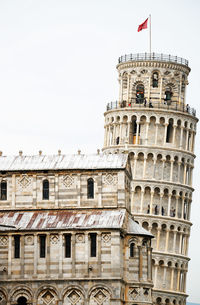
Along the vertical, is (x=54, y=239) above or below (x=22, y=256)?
above

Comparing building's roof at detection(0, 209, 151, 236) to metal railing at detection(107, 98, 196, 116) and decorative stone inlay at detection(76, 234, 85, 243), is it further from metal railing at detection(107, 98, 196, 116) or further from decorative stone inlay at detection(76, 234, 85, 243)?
metal railing at detection(107, 98, 196, 116)

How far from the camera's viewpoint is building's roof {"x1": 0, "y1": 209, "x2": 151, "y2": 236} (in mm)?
128000

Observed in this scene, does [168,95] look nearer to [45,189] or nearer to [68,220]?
[45,189]

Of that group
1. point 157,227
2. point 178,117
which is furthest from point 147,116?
point 157,227

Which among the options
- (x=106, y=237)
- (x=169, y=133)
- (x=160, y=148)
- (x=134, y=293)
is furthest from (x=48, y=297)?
(x=169, y=133)

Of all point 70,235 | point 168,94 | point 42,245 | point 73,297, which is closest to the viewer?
point 73,297

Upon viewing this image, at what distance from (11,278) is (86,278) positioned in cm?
748

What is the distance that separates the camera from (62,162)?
134 meters

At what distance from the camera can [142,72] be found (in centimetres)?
17762

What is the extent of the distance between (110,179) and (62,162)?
19.0 feet

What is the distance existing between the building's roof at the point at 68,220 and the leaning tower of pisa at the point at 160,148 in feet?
130

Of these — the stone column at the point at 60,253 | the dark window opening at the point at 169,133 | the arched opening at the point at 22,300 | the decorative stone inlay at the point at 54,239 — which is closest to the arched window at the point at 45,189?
the decorative stone inlay at the point at 54,239

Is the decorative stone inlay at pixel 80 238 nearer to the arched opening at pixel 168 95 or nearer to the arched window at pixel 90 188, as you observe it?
the arched window at pixel 90 188

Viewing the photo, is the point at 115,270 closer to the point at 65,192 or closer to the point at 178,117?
the point at 65,192
